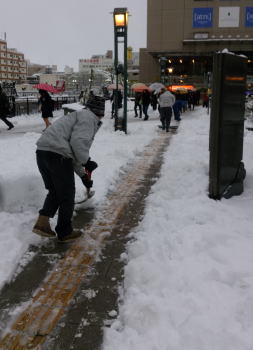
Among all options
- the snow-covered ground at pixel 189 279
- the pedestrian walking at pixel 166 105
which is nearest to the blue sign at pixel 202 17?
the pedestrian walking at pixel 166 105

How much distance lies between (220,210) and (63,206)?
2.14m

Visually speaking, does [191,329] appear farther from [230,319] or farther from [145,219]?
[145,219]

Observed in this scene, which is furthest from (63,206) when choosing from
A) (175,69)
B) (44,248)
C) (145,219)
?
(175,69)

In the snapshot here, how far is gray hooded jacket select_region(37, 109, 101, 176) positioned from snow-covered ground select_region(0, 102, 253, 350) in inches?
44.9

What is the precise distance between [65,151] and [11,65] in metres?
132

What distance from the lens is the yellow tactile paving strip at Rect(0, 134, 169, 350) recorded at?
9.64ft

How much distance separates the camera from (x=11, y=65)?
126250 millimetres

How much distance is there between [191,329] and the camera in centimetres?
283

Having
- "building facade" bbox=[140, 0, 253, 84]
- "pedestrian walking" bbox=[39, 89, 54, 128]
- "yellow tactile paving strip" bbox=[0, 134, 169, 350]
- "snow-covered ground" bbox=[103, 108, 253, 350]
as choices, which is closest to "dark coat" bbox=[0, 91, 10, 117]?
"pedestrian walking" bbox=[39, 89, 54, 128]

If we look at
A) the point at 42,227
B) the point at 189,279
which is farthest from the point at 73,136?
the point at 189,279

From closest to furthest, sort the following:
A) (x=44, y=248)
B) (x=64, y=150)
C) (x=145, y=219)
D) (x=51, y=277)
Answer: (x=51, y=277), (x=64, y=150), (x=44, y=248), (x=145, y=219)

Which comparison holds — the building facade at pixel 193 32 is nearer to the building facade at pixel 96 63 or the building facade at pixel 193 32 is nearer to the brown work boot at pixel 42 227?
the brown work boot at pixel 42 227

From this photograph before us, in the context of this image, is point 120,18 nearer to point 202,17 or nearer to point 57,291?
point 57,291

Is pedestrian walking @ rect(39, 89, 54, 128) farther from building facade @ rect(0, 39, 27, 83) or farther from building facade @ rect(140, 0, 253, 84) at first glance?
building facade @ rect(0, 39, 27, 83)
